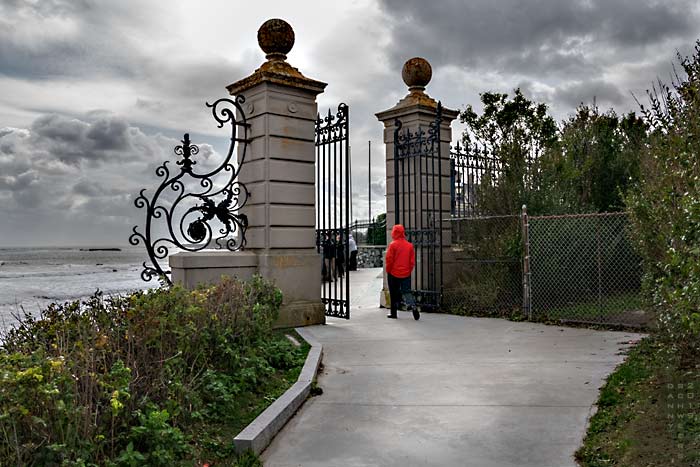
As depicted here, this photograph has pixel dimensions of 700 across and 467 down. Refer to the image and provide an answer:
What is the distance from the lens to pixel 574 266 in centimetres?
1240

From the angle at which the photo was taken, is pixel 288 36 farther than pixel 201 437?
Yes

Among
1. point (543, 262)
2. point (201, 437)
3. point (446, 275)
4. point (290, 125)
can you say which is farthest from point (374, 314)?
point (201, 437)

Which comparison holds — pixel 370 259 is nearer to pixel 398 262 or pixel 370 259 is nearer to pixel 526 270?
pixel 398 262

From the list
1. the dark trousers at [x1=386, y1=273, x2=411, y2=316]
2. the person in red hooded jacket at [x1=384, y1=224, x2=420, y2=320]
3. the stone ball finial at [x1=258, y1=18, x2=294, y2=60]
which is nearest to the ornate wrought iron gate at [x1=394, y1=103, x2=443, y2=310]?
the dark trousers at [x1=386, y1=273, x2=411, y2=316]

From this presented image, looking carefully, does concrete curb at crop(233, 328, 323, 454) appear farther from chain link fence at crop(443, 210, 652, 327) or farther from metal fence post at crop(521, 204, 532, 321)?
chain link fence at crop(443, 210, 652, 327)

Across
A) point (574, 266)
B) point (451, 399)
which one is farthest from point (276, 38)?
point (451, 399)

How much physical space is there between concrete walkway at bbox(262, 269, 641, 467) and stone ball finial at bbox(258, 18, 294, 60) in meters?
5.13

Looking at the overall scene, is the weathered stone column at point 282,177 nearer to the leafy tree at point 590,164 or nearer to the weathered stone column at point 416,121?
the weathered stone column at point 416,121

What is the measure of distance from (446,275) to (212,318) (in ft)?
26.7

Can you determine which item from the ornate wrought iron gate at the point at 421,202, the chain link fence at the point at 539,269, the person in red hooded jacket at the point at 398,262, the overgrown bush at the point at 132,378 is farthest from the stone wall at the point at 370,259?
the overgrown bush at the point at 132,378

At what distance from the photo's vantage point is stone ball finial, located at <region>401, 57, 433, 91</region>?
13445mm

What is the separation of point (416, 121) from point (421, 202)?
6.14 feet

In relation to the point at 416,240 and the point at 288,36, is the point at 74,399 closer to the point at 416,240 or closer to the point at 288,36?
the point at 288,36

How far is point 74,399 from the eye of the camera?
3465mm
